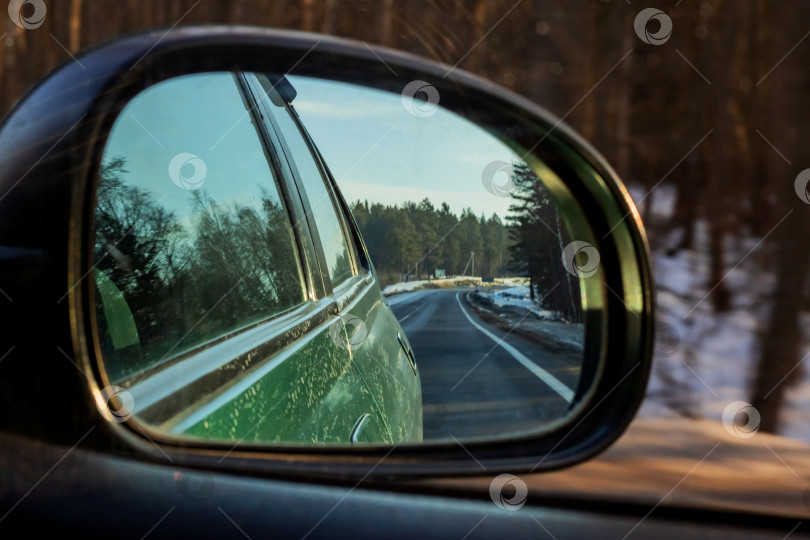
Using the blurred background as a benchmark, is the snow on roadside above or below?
below

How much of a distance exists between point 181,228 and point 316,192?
2.42 feet

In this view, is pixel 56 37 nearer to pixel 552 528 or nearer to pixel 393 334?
pixel 393 334

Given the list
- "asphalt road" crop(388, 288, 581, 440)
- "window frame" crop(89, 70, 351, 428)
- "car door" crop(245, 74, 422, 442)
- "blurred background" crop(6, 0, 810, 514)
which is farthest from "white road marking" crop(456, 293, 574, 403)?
"window frame" crop(89, 70, 351, 428)

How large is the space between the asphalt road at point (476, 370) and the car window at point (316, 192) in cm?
49

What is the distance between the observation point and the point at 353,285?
2586 mm

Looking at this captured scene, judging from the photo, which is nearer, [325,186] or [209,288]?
[209,288]

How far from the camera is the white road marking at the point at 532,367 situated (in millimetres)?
1580

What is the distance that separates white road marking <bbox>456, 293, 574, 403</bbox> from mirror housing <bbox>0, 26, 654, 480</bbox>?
61 millimetres

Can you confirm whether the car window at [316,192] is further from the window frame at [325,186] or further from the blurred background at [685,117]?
the blurred background at [685,117]

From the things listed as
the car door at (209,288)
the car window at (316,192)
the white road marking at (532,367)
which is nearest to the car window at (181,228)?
the car door at (209,288)

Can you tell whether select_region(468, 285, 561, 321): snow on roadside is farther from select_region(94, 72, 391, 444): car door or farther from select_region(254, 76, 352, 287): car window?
select_region(254, 76, 352, 287): car window

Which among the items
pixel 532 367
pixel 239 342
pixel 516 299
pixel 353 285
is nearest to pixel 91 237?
pixel 239 342

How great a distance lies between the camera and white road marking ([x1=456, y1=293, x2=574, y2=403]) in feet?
5.18

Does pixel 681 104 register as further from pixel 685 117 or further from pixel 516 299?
pixel 516 299
